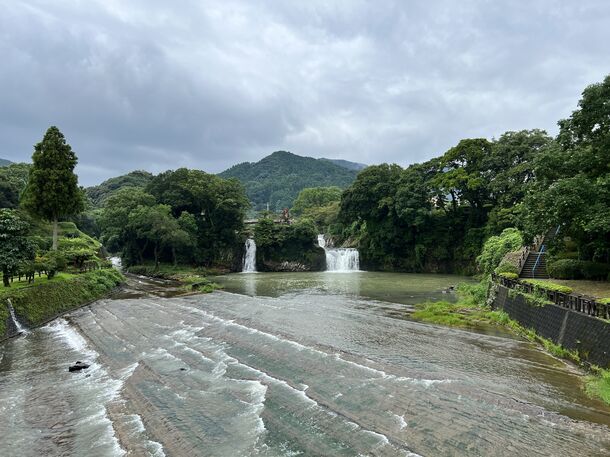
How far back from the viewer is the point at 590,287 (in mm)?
17859

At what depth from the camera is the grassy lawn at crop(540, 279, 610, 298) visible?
16.3m

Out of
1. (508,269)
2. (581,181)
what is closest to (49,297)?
(508,269)

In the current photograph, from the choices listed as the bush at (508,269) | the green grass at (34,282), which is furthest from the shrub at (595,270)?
the green grass at (34,282)

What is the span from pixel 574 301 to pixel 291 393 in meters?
9.80

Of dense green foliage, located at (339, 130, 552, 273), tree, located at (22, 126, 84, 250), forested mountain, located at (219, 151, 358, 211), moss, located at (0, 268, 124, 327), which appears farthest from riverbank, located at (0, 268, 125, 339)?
forested mountain, located at (219, 151, 358, 211)

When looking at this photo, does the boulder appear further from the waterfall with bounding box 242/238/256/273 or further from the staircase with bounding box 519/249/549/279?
the waterfall with bounding box 242/238/256/273

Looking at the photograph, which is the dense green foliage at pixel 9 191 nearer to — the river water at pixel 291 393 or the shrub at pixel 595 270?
the river water at pixel 291 393

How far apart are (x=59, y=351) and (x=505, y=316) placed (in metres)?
19.1

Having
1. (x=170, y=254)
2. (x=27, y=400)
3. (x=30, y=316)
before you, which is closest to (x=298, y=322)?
(x=27, y=400)

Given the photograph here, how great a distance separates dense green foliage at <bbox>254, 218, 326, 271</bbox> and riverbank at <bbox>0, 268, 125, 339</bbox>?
26.7 m

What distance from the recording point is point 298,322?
1992 centimetres

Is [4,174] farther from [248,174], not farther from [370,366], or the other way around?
[248,174]

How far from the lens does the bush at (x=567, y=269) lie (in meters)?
20.2

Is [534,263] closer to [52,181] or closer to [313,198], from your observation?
[52,181]
